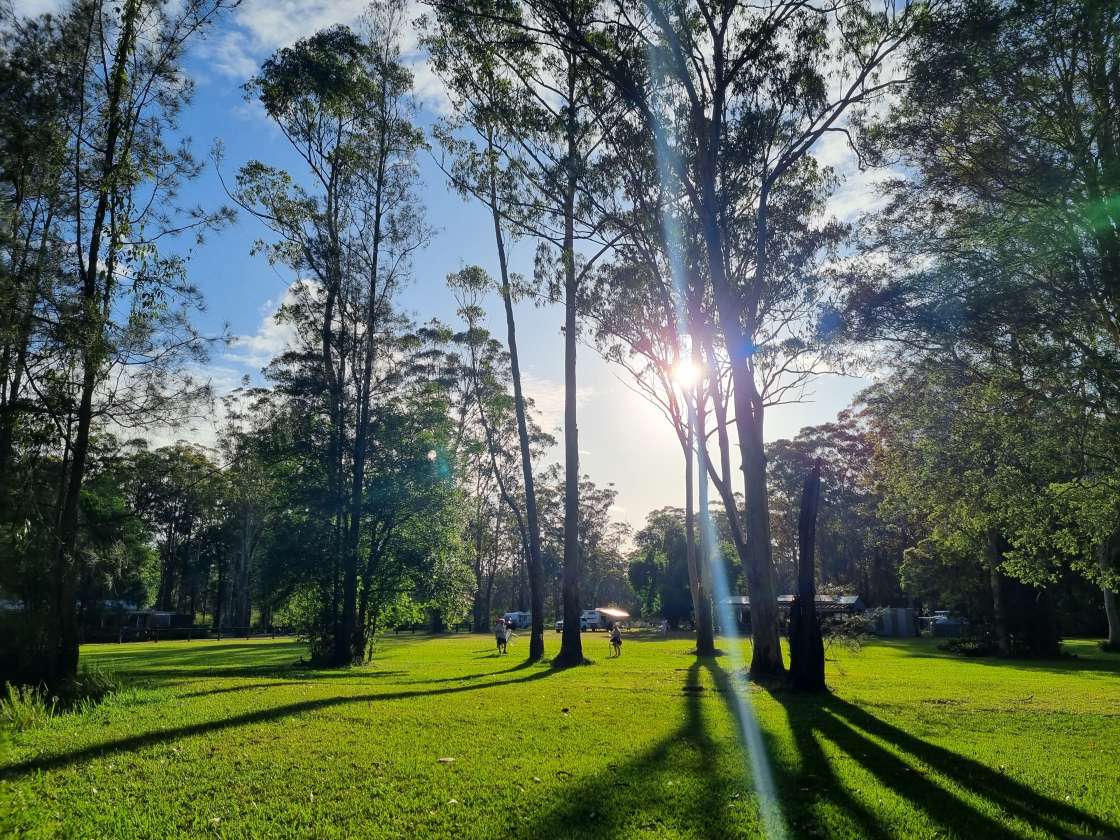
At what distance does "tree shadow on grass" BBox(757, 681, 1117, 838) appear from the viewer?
4594 mm

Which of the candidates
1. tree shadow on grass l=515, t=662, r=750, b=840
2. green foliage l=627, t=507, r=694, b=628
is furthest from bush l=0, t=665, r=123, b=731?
green foliage l=627, t=507, r=694, b=628

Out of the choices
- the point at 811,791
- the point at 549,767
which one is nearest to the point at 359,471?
the point at 549,767

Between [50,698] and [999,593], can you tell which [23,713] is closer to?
[50,698]

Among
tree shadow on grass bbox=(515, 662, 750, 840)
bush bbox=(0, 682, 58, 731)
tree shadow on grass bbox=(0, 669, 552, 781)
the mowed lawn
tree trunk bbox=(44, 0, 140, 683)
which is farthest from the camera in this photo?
tree trunk bbox=(44, 0, 140, 683)

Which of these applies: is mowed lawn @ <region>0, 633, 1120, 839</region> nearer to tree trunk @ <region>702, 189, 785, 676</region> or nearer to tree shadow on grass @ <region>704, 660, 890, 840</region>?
tree shadow on grass @ <region>704, 660, 890, 840</region>

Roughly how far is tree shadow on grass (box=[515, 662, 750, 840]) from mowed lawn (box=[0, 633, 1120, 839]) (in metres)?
0.02

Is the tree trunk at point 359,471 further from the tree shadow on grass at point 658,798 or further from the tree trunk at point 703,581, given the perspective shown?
the tree shadow on grass at point 658,798

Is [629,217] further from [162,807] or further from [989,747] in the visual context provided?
[162,807]

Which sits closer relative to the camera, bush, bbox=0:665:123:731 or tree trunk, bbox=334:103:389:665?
bush, bbox=0:665:123:731

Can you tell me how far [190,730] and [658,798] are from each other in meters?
5.44

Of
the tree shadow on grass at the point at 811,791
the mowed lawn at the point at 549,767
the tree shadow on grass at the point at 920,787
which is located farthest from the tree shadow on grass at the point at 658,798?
the tree shadow on grass at the point at 920,787

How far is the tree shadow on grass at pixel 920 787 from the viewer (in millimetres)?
4594

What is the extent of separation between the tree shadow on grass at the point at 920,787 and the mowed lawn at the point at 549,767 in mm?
27

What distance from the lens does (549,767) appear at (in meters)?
5.98
